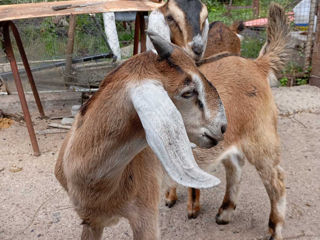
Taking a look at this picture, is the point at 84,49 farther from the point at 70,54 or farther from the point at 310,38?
the point at 310,38

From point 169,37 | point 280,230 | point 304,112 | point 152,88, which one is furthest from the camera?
point 304,112

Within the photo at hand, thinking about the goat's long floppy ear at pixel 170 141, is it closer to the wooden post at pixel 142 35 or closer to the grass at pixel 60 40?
the wooden post at pixel 142 35

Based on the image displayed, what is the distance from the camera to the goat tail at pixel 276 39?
2.92 meters

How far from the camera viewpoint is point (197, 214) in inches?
123

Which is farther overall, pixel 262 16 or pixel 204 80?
pixel 262 16

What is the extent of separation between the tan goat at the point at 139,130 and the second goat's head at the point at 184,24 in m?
2.31

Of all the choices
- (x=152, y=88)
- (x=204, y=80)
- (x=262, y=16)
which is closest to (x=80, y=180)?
(x=152, y=88)

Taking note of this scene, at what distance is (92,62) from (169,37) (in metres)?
1.62

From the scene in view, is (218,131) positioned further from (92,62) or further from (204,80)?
Result: (92,62)

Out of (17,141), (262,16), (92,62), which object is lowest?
(17,141)

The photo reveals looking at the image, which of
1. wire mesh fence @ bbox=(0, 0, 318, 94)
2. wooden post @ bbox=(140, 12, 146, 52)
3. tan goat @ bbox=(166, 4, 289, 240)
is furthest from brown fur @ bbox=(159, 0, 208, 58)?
wire mesh fence @ bbox=(0, 0, 318, 94)

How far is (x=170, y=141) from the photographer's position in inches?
52.5

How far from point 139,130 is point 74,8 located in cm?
277

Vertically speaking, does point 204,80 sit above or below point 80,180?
above
